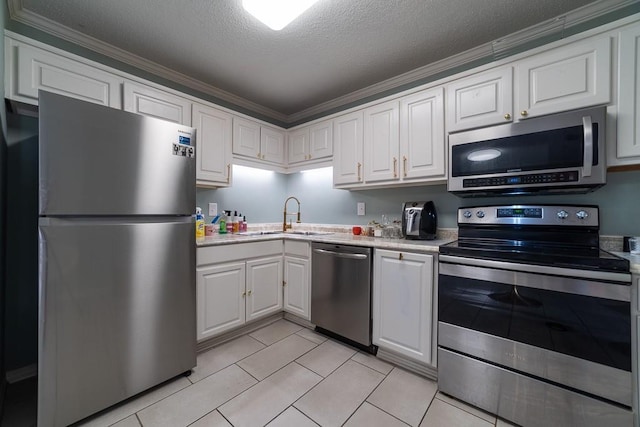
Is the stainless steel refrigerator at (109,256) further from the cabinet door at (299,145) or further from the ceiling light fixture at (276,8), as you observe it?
the cabinet door at (299,145)

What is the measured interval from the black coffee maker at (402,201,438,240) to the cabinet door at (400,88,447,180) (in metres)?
0.27

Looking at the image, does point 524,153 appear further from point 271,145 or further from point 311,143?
point 271,145

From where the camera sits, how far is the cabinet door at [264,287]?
7.56 feet

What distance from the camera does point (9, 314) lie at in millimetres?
1674

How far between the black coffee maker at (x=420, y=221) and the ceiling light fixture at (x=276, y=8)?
1595 millimetres

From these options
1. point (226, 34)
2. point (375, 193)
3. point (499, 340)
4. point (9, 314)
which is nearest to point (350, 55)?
point (226, 34)

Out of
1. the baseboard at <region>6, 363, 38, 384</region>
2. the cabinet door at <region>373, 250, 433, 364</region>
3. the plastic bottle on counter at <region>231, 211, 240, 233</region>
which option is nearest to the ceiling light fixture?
the cabinet door at <region>373, 250, 433, 364</region>

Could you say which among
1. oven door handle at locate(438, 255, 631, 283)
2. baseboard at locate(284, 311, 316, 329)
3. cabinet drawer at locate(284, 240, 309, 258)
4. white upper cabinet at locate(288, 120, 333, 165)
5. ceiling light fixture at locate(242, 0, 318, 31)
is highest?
ceiling light fixture at locate(242, 0, 318, 31)

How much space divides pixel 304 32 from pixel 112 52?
5.35 feet

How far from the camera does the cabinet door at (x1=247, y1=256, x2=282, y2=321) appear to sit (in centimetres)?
A: 230

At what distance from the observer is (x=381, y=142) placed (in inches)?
90.2

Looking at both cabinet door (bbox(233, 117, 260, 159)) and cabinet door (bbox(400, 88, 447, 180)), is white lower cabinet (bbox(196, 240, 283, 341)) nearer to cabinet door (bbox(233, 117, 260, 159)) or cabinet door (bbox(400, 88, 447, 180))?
cabinet door (bbox(233, 117, 260, 159))

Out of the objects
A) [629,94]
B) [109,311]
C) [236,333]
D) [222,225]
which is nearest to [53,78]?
[109,311]

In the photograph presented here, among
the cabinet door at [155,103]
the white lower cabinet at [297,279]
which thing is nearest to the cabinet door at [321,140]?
the white lower cabinet at [297,279]
